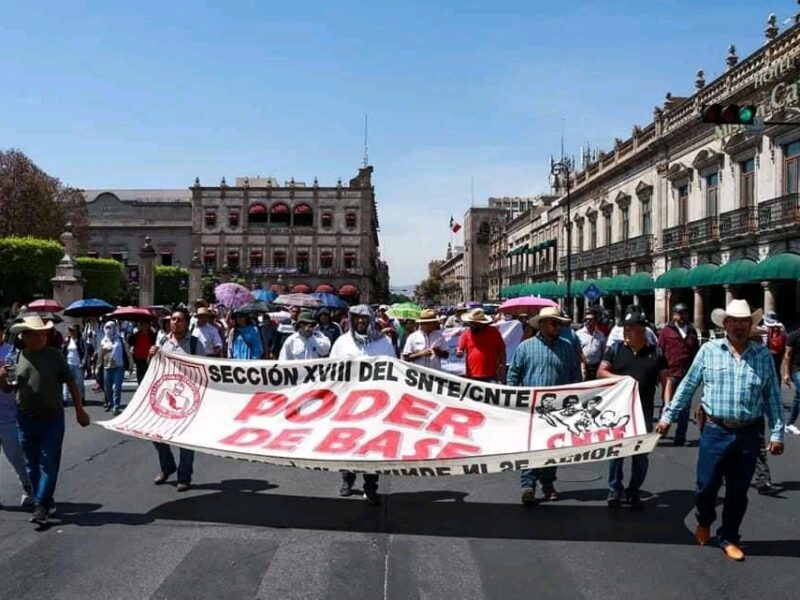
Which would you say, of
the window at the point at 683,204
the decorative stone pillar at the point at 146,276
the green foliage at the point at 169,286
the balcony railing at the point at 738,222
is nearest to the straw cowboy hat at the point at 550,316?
the balcony railing at the point at 738,222

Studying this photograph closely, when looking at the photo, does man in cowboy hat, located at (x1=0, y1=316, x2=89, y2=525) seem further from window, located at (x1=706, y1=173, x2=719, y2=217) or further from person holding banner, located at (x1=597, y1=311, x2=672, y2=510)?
window, located at (x1=706, y1=173, x2=719, y2=217)

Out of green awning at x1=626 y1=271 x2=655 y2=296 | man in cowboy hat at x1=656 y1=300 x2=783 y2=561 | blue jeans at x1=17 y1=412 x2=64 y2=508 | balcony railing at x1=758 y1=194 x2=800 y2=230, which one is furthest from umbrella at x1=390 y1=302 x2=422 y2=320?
green awning at x1=626 y1=271 x2=655 y2=296

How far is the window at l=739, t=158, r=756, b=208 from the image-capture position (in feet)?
91.4

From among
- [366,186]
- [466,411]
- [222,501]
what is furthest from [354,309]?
[366,186]

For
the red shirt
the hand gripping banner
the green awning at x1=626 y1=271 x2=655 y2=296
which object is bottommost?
the hand gripping banner

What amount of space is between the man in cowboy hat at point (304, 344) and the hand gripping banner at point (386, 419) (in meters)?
1.34

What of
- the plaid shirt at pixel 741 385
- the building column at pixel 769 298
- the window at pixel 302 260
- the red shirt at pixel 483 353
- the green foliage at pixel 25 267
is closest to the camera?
the plaid shirt at pixel 741 385

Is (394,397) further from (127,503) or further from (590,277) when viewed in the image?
(590,277)

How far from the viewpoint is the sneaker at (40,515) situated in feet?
19.6

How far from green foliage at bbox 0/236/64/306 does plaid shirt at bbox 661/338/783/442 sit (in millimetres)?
40343

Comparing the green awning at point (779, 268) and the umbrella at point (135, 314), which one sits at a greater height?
the green awning at point (779, 268)

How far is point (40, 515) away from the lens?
5.99 metres

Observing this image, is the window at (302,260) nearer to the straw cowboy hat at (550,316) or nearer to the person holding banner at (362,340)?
the person holding banner at (362,340)

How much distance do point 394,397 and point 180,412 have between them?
2069mm
